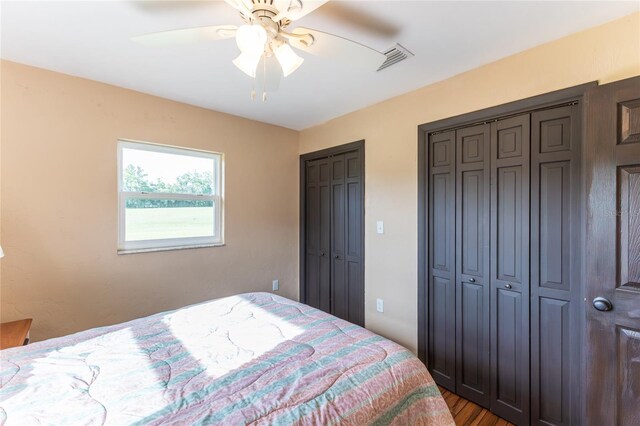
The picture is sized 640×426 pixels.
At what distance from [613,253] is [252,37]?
1905 mm

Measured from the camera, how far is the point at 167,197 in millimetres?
2672

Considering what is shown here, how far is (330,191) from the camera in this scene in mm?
3266

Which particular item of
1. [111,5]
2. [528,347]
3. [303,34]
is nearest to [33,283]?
[111,5]

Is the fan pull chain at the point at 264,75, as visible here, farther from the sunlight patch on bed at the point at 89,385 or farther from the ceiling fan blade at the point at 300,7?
the sunlight patch on bed at the point at 89,385

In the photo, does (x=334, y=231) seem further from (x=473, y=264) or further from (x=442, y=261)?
(x=473, y=264)

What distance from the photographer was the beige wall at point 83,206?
1.99 meters

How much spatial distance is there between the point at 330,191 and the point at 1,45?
2697mm

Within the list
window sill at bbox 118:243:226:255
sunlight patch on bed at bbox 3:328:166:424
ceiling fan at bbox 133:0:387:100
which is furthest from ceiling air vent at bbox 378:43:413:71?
window sill at bbox 118:243:226:255

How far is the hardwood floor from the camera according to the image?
1.88 m

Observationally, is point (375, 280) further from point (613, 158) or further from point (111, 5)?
point (111, 5)

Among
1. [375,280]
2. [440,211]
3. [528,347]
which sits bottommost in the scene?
[528,347]

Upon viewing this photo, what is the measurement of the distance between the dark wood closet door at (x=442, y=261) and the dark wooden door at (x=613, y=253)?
2.73ft

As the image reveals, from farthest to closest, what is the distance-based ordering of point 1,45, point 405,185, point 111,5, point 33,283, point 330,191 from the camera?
point 330,191 < point 405,185 < point 33,283 < point 1,45 < point 111,5

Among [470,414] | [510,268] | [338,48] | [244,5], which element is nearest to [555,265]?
[510,268]
